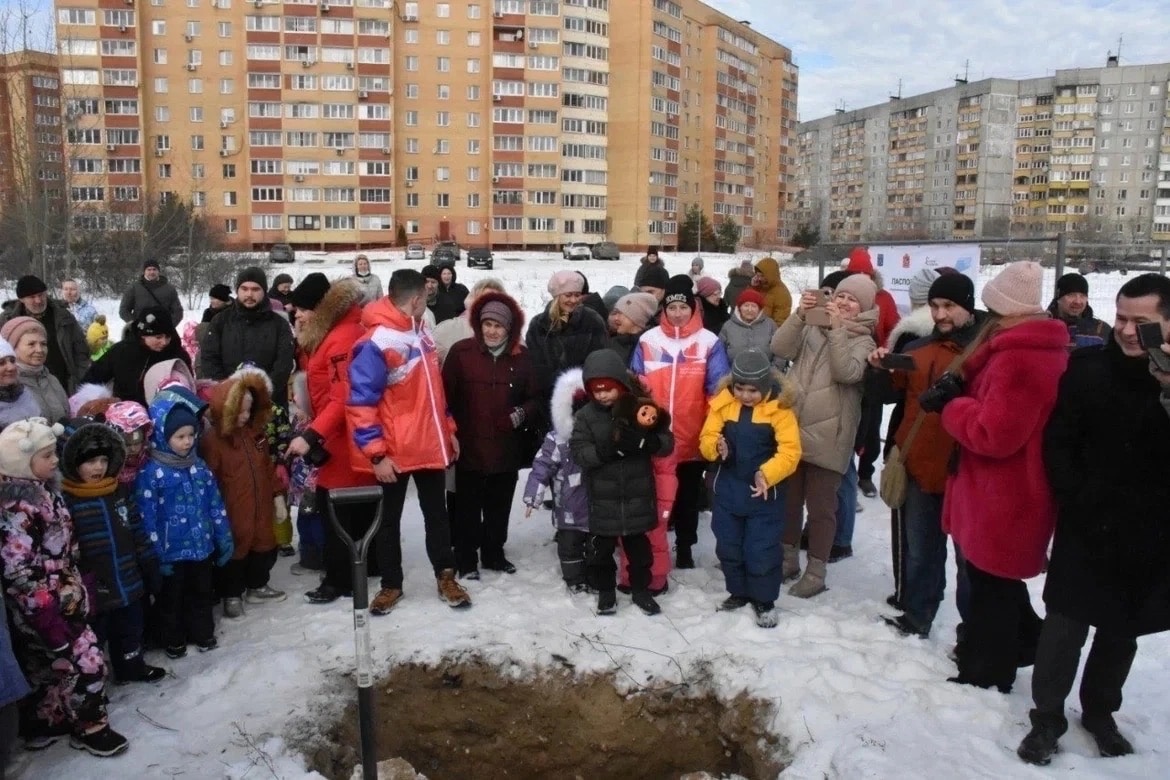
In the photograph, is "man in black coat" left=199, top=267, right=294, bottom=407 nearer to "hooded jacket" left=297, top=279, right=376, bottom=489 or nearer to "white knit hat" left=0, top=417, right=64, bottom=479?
"hooded jacket" left=297, top=279, right=376, bottom=489

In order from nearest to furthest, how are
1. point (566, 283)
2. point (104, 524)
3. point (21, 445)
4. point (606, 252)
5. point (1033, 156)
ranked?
point (21, 445)
point (104, 524)
point (566, 283)
point (606, 252)
point (1033, 156)

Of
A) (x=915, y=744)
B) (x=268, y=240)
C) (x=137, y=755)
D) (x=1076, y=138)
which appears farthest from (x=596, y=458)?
(x=1076, y=138)

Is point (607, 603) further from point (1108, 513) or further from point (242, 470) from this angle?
point (1108, 513)

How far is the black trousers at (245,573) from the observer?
4.72 metres

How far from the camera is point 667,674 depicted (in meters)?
4.25

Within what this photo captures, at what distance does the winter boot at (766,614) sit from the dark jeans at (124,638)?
3241 mm

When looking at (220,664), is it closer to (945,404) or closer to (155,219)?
(945,404)

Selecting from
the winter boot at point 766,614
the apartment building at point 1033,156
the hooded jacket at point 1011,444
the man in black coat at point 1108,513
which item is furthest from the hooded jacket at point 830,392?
the apartment building at point 1033,156

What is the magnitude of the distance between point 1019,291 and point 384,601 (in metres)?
3.76

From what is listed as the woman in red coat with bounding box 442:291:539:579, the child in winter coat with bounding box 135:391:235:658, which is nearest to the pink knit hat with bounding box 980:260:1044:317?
the woman in red coat with bounding box 442:291:539:579

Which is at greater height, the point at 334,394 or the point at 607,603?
the point at 334,394

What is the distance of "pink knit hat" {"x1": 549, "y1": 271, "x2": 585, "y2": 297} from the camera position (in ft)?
17.8

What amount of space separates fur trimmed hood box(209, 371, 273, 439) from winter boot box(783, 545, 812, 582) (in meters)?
3.37

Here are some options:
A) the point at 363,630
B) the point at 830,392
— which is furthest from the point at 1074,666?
the point at 363,630
